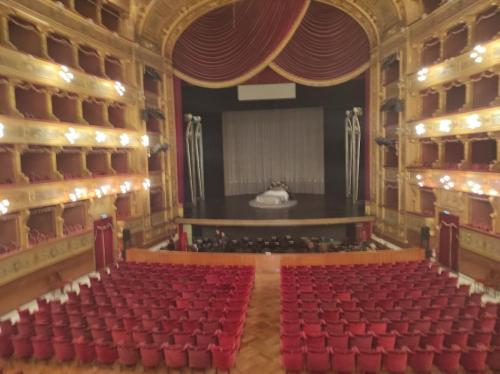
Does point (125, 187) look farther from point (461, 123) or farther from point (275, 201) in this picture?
point (461, 123)

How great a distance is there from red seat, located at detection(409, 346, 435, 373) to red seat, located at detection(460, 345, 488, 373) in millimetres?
495

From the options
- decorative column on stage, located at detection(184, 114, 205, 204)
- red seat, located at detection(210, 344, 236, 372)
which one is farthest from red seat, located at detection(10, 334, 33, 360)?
decorative column on stage, located at detection(184, 114, 205, 204)

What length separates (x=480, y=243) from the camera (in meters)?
10.8

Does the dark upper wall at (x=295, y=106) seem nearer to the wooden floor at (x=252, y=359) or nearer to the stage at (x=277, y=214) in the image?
the stage at (x=277, y=214)

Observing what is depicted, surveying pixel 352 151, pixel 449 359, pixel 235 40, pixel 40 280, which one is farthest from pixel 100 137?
pixel 352 151

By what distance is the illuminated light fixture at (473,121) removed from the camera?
10.8 m

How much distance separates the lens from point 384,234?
15641 millimetres

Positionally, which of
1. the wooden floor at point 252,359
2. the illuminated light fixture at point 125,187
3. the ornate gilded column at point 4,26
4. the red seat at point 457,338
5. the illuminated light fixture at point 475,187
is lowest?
the wooden floor at point 252,359

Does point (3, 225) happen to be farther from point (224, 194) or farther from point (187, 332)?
point (224, 194)

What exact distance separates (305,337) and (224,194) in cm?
1851

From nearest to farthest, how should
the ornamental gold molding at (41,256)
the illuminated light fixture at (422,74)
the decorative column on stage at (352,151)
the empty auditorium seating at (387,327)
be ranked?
1. the empty auditorium seating at (387,327)
2. the ornamental gold molding at (41,256)
3. the illuminated light fixture at (422,74)
4. the decorative column on stage at (352,151)

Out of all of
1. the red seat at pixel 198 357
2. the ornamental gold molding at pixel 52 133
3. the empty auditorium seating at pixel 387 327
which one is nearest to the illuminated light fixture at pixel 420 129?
the empty auditorium seating at pixel 387 327

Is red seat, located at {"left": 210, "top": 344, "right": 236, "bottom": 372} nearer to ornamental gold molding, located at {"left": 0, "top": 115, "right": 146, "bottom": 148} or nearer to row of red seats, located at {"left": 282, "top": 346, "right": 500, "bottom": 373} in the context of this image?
row of red seats, located at {"left": 282, "top": 346, "right": 500, "bottom": 373}

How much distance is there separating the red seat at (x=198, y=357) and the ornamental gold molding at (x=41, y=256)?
630cm
